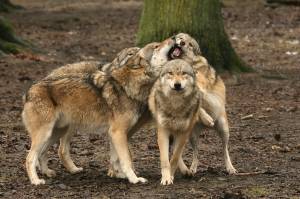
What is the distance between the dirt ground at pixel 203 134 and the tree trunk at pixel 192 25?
0.64 meters

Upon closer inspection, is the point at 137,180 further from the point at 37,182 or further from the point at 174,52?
the point at 174,52

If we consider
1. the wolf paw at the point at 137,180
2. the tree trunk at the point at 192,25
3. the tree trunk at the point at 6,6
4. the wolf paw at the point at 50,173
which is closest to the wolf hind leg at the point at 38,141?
the wolf paw at the point at 50,173

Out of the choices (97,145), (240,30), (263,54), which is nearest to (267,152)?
(97,145)

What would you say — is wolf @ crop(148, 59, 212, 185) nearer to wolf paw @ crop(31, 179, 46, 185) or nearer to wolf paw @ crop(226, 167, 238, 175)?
wolf paw @ crop(226, 167, 238, 175)

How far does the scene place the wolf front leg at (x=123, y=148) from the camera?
8.71m

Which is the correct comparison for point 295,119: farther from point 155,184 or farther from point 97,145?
point 155,184

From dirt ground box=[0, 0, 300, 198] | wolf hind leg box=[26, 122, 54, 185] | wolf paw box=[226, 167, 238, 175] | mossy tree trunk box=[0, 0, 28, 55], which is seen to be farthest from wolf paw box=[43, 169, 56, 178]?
mossy tree trunk box=[0, 0, 28, 55]

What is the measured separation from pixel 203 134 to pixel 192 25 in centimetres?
446

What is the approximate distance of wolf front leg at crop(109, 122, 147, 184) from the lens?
8.71 metres

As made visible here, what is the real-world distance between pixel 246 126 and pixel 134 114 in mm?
3896

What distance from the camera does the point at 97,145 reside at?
11.1m

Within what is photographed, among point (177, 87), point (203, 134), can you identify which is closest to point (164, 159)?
point (177, 87)

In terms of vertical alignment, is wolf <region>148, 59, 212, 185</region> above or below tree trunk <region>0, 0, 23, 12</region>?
above

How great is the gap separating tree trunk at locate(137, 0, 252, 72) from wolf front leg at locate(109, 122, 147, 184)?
704 centimetres
